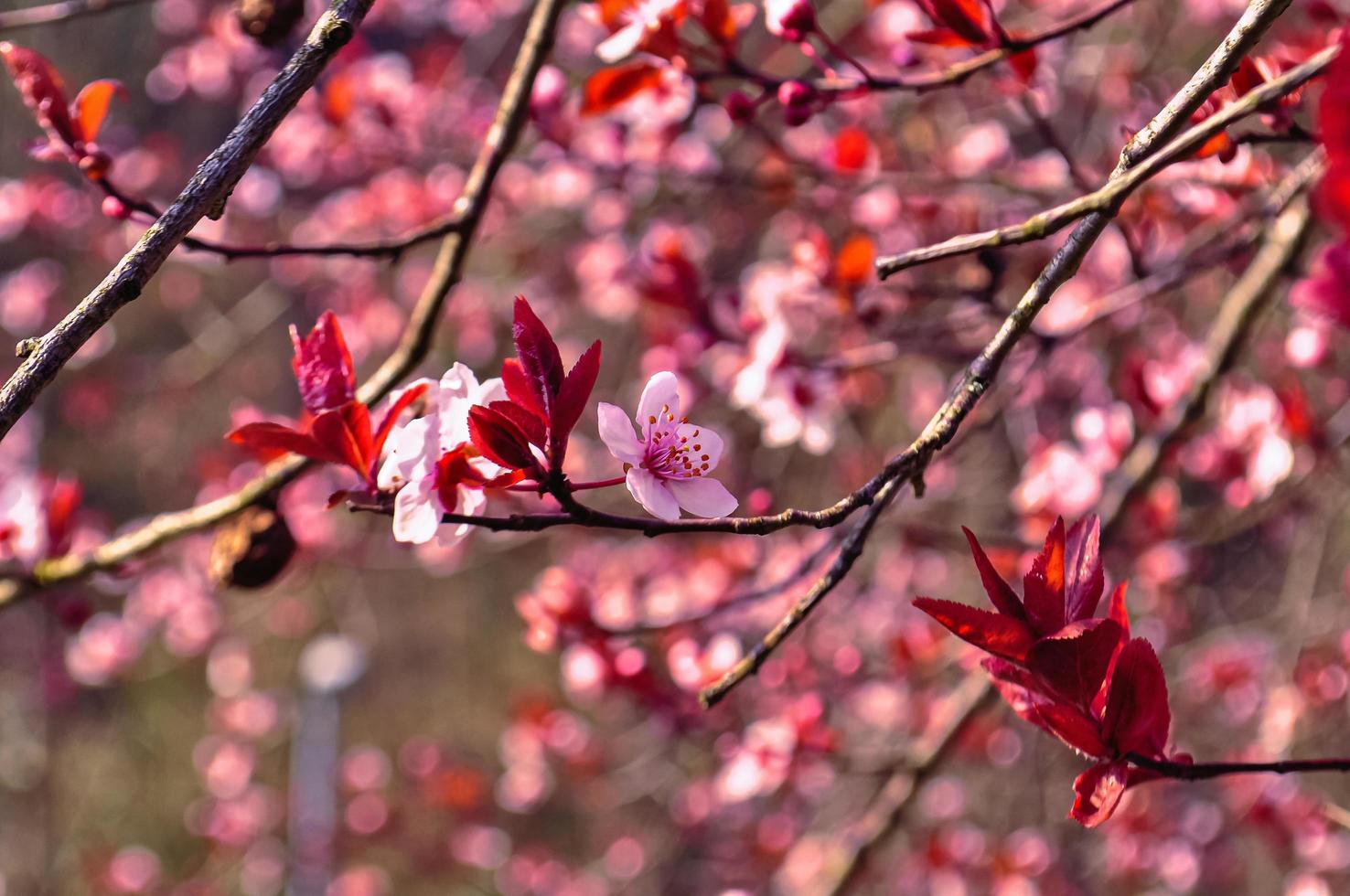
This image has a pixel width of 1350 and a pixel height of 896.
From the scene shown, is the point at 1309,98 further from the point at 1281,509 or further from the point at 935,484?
the point at 935,484

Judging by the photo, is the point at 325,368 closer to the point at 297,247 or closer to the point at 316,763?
the point at 297,247

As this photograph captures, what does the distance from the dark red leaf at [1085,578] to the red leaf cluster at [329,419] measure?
1.37 feet

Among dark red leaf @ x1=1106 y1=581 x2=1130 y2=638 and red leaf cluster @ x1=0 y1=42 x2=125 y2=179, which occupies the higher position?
red leaf cluster @ x1=0 y1=42 x2=125 y2=179

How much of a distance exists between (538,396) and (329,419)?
144mm

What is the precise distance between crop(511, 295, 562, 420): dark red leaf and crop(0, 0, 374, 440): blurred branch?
16cm

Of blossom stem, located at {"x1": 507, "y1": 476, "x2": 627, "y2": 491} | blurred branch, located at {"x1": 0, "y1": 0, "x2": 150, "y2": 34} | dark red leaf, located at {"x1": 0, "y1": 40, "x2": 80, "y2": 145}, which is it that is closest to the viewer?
blossom stem, located at {"x1": 507, "y1": 476, "x2": 627, "y2": 491}

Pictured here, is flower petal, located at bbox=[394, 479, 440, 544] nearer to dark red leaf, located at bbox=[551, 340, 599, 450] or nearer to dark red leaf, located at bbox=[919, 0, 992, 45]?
dark red leaf, located at bbox=[551, 340, 599, 450]

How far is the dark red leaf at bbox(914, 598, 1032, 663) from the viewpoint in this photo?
1.77ft

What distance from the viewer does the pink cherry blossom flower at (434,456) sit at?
0.57 metres

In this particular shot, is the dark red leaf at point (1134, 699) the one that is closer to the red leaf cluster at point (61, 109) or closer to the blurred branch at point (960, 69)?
the blurred branch at point (960, 69)

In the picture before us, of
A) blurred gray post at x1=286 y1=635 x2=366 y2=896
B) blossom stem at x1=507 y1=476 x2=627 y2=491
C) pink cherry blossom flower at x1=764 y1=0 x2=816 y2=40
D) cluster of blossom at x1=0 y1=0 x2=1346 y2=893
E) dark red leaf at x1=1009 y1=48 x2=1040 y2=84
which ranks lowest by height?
blurred gray post at x1=286 y1=635 x2=366 y2=896

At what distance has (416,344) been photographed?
968 millimetres

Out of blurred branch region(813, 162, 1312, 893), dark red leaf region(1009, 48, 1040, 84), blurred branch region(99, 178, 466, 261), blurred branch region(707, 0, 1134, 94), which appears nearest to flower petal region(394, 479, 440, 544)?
blurred branch region(99, 178, 466, 261)

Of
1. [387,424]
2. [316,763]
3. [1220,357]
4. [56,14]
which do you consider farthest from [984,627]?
[316,763]
